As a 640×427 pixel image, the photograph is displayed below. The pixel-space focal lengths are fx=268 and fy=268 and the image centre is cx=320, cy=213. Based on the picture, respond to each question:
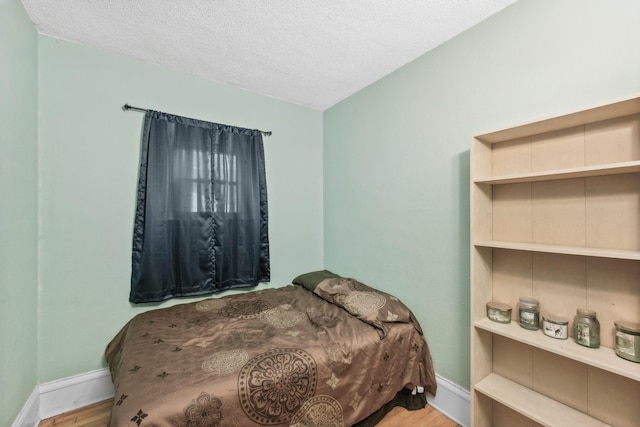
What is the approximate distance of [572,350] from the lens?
1.16 m

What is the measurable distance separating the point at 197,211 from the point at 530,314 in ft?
7.63

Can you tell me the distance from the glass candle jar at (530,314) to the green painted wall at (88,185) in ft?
7.88

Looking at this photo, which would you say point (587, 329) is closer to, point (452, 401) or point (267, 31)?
point (452, 401)

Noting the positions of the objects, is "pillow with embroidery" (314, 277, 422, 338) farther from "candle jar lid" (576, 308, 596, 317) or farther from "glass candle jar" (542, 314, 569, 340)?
"candle jar lid" (576, 308, 596, 317)

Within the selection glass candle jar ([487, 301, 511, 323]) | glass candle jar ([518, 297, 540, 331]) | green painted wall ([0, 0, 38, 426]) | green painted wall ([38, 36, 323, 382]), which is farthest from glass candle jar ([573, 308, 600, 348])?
green painted wall ([0, 0, 38, 426])

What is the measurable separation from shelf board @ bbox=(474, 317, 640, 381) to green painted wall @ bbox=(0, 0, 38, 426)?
2.44 m

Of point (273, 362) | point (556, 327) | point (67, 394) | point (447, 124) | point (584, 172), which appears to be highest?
point (447, 124)

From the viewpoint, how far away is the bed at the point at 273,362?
1169mm

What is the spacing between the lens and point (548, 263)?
139 cm

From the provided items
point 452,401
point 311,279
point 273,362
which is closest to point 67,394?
point 273,362

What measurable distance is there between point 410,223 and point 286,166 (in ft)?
4.59

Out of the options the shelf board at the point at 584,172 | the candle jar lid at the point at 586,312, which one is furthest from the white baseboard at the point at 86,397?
the shelf board at the point at 584,172

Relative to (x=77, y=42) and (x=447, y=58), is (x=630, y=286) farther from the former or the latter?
(x=77, y=42)

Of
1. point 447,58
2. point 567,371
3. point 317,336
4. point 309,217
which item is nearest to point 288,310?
point 317,336
